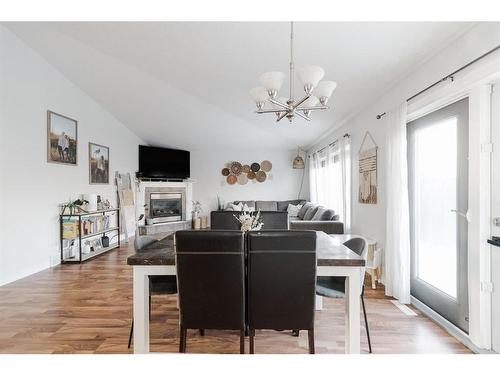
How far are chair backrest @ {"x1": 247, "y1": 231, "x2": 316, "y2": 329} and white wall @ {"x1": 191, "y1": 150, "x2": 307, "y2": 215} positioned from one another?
717 cm

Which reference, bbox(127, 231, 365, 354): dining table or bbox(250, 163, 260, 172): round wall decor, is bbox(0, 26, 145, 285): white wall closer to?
bbox(127, 231, 365, 354): dining table

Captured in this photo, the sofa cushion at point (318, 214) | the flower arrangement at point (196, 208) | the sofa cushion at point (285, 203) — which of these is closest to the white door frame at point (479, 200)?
the sofa cushion at point (318, 214)

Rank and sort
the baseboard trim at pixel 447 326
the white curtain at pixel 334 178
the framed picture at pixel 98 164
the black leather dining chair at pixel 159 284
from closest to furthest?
the baseboard trim at pixel 447 326
the black leather dining chair at pixel 159 284
the white curtain at pixel 334 178
the framed picture at pixel 98 164

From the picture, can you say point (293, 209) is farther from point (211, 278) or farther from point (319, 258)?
point (211, 278)

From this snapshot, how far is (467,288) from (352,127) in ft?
9.95

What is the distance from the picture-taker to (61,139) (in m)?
4.77

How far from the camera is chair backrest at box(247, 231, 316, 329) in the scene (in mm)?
1686

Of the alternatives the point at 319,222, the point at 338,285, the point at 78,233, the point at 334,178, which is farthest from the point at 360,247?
the point at 78,233

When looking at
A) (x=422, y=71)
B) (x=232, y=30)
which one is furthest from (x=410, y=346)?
(x=232, y=30)

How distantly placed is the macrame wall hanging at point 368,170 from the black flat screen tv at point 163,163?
5.44m

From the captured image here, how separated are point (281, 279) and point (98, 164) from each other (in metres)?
5.30

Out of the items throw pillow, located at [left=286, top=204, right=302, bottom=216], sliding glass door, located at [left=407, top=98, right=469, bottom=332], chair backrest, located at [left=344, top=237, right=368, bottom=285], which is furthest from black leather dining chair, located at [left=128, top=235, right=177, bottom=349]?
throw pillow, located at [left=286, top=204, right=302, bottom=216]

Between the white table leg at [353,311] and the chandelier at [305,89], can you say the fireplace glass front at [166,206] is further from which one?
the white table leg at [353,311]

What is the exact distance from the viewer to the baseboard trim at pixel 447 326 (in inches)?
83.0
